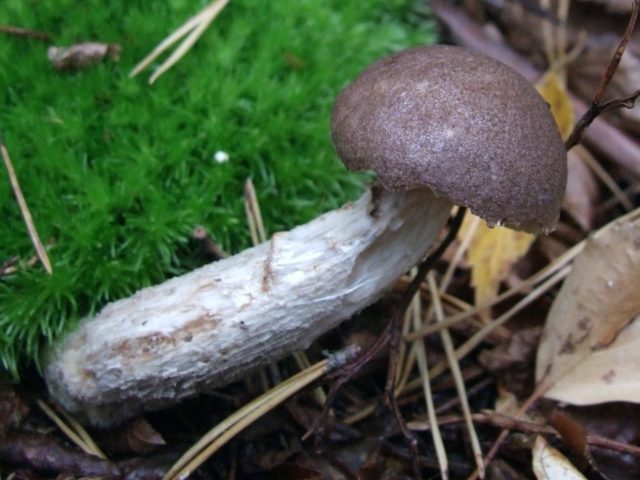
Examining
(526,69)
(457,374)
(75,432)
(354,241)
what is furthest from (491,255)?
(75,432)

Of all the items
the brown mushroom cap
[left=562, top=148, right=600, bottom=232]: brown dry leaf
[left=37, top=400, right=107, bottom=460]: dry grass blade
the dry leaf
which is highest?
the brown mushroom cap

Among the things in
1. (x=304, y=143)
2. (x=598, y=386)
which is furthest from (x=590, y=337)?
(x=304, y=143)

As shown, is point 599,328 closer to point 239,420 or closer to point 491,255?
point 491,255

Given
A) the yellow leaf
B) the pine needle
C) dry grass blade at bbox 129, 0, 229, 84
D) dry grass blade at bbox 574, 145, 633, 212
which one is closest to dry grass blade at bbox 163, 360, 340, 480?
the pine needle

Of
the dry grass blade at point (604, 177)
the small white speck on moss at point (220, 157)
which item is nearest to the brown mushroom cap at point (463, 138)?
the small white speck on moss at point (220, 157)

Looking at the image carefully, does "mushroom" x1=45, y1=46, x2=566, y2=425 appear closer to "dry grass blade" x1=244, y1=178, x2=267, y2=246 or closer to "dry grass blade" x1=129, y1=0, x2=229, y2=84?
"dry grass blade" x1=244, y1=178, x2=267, y2=246

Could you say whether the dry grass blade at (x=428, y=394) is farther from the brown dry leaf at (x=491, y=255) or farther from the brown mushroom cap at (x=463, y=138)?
the brown mushroom cap at (x=463, y=138)
